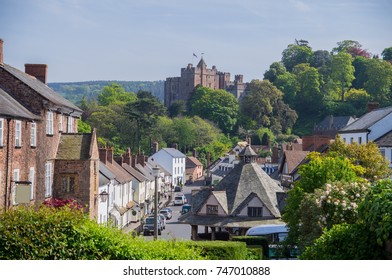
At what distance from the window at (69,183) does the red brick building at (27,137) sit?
275mm

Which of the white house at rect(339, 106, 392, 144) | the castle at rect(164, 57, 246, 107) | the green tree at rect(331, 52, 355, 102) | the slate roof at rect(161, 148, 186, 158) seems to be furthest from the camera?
the castle at rect(164, 57, 246, 107)

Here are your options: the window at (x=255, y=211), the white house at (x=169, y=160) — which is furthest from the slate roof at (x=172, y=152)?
the window at (x=255, y=211)

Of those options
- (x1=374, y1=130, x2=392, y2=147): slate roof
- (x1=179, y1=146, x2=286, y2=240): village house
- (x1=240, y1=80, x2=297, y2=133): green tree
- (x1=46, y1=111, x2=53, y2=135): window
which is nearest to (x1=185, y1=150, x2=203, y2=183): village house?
(x1=240, y1=80, x2=297, y2=133): green tree

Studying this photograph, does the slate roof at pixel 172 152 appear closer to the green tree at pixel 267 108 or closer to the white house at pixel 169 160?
the white house at pixel 169 160

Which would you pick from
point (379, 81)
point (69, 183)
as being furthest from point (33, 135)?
point (379, 81)

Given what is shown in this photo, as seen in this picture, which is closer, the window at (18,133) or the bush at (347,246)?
the bush at (347,246)

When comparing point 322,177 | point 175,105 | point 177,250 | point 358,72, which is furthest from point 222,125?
point 177,250

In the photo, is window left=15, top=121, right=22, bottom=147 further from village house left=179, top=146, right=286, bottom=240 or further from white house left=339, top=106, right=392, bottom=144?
white house left=339, top=106, right=392, bottom=144

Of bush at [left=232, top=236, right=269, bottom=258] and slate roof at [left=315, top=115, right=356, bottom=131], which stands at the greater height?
slate roof at [left=315, top=115, right=356, bottom=131]

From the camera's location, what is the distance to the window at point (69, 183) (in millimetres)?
28297

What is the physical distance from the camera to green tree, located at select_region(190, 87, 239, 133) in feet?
388

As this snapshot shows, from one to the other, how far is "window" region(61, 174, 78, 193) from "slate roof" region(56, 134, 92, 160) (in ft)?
2.33

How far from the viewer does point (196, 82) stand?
13188cm
